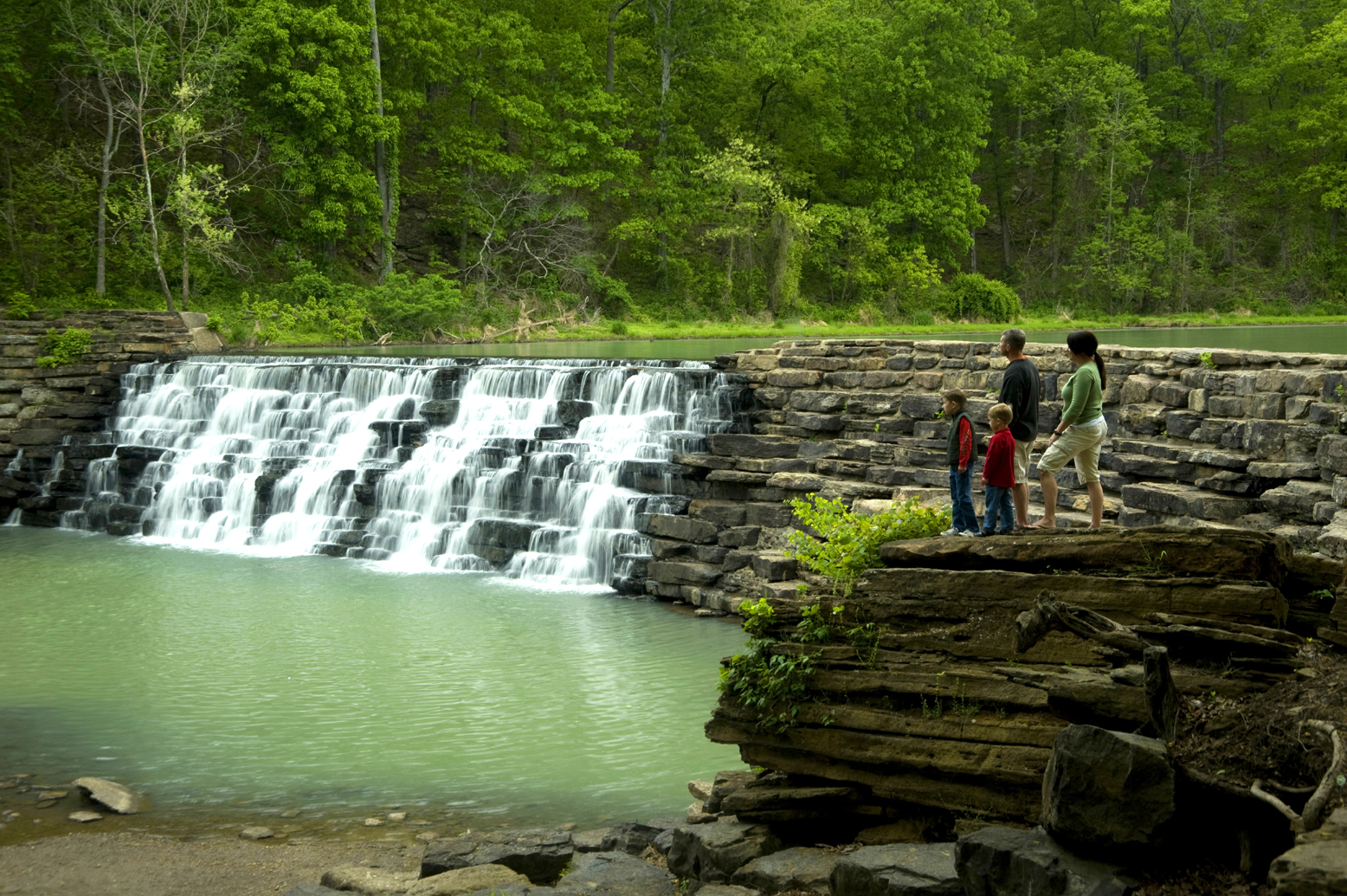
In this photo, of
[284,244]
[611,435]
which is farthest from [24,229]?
[611,435]

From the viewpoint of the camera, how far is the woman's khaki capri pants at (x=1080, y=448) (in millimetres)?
8625

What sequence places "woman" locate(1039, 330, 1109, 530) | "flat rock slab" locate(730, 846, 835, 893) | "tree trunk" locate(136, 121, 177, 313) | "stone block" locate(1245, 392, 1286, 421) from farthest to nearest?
"tree trunk" locate(136, 121, 177, 313), "stone block" locate(1245, 392, 1286, 421), "woman" locate(1039, 330, 1109, 530), "flat rock slab" locate(730, 846, 835, 893)

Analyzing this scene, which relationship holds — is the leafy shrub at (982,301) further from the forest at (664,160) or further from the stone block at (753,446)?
the stone block at (753,446)

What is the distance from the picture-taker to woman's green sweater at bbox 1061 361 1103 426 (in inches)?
329

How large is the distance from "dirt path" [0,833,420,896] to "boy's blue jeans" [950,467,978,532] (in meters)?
4.94

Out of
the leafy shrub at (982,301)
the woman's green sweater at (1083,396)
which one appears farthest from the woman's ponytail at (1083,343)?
the leafy shrub at (982,301)

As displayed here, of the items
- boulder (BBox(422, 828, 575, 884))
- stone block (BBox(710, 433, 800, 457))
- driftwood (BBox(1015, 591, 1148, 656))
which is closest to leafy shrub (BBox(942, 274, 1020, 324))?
stone block (BBox(710, 433, 800, 457))

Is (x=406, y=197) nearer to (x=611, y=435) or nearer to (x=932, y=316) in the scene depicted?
(x=932, y=316)

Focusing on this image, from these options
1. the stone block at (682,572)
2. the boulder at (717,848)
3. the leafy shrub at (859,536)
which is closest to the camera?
the boulder at (717,848)

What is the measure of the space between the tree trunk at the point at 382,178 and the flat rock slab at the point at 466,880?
30.2 meters

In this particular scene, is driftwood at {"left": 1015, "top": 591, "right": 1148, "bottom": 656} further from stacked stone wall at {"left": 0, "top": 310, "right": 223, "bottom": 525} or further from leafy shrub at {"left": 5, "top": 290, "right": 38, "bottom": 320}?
leafy shrub at {"left": 5, "top": 290, "right": 38, "bottom": 320}

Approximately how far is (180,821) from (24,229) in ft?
89.9

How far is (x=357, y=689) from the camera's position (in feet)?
35.9

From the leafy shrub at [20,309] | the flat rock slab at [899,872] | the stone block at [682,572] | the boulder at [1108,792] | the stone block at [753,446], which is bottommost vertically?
the stone block at [682,572]
